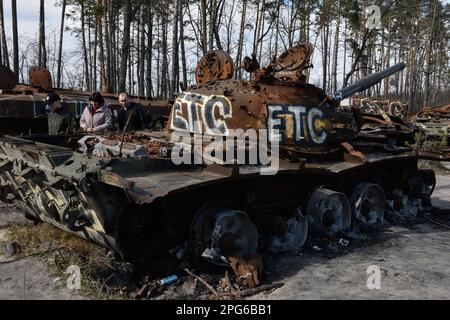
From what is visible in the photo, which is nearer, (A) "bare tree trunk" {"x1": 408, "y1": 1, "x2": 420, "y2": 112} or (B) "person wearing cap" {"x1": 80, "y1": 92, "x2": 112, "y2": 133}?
(B) "person wearing cap" {"x1": 80, "y1": 92, "x2": 112, "y2": 133}

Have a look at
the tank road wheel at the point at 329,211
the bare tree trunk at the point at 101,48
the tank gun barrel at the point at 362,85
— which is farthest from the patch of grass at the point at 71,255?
the bare tree trunk at the point at 101,48

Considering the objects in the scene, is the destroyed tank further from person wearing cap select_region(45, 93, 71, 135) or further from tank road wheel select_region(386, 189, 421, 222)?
person wearing cap select_region(45, 93, 71, 135)

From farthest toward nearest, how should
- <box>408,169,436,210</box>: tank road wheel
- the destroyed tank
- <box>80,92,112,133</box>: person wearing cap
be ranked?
<box>408,169,436,210</box>: tank road wheel
<box>80,92,112,133</box>: person wearing cap
the destroyed tank

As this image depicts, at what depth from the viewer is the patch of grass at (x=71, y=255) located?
5.22 m

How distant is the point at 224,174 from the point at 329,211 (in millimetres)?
2074

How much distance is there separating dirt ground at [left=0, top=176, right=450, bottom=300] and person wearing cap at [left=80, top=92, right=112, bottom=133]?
5.88ft

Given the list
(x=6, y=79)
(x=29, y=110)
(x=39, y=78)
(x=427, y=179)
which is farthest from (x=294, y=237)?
(x=39, y=78)

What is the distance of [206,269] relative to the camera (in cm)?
596

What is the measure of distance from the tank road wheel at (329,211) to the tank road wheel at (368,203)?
1.82 feet

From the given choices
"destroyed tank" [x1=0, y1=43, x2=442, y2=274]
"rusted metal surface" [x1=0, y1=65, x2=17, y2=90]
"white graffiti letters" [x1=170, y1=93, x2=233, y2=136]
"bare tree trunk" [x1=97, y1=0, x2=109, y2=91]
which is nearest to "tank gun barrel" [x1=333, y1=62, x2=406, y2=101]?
"destroyed tank" [x1=0, y1=43, x2=442, y2=274]

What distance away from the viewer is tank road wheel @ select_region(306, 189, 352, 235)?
22.3 feet
